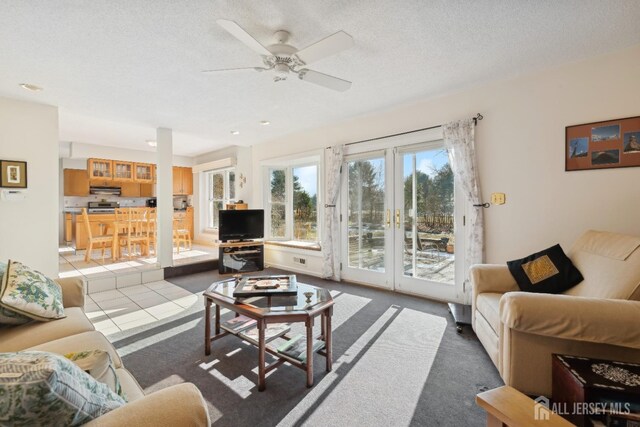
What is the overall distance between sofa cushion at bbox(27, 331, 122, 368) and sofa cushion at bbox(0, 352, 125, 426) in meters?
0.80

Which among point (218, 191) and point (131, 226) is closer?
point (131, 226)

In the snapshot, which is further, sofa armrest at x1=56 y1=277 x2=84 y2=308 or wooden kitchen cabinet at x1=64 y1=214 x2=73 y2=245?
wooden kitchen cabinet at x1=64 y1=214 x2=73 y2=245

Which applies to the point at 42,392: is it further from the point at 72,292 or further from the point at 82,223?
the point at 82,223

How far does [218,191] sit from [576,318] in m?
7.09

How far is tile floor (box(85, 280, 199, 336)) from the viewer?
2.91 metres

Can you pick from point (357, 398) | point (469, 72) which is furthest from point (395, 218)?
point (357, 398)

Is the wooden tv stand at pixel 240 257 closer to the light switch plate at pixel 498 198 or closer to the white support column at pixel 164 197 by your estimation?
the white support column at pixel 164 197

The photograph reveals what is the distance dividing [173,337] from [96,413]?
2021 millimetres

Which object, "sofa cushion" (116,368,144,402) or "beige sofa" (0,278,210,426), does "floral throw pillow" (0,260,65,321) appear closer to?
"beige sofa" (0,278,210,426)

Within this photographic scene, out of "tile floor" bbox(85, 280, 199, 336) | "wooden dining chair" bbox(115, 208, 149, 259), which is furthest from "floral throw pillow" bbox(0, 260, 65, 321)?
"wooden dining chair" bbox(115, 208, 149, 259)

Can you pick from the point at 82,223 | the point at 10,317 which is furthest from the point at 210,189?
the point at 10,317

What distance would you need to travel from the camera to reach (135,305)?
3400 mm

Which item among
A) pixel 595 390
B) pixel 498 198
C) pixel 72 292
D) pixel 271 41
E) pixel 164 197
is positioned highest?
pixel 271 41

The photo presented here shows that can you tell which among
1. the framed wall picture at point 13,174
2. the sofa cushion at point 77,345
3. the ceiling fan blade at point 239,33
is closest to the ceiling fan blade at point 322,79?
the ceiling fan blade at point 239,33
